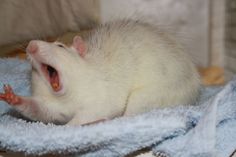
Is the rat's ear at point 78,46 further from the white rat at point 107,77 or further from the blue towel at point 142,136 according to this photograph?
the blue towel at point 142,136

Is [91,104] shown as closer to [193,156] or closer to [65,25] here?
[193,156]

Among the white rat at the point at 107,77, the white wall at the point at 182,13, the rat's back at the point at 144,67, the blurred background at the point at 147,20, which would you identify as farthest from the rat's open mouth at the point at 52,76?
the white wall at the point at 182,13

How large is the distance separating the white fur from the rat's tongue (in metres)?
0.01

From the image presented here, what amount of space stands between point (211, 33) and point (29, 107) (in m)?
1.54

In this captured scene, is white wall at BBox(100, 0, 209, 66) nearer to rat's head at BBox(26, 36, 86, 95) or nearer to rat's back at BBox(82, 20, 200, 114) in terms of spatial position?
rat's back at BBox(82, 20, 200, 114)

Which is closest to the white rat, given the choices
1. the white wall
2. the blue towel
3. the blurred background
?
the blue towel

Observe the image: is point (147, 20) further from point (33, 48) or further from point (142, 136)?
point (142, 136)

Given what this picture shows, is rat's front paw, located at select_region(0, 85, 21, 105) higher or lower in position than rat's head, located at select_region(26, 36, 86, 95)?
lower

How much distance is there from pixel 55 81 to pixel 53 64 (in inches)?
1.8

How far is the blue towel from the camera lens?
2.47 feet

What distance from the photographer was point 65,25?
2027 millimetres

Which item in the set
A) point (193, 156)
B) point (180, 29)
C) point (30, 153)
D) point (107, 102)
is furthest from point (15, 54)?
point (193, 156)

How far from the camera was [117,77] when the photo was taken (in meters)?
1.07

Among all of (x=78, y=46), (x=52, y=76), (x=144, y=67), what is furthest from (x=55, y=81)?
(x=144, y=67)
